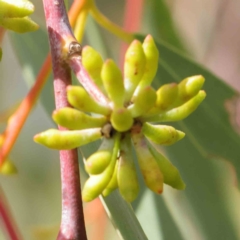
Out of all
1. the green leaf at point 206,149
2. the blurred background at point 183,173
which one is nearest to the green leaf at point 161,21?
the blurred background at point 183,173

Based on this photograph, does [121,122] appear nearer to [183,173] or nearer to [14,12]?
[14,12]

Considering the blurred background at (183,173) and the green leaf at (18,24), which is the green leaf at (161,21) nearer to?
the blurred background at (183,173)

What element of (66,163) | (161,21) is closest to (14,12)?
(66,163)

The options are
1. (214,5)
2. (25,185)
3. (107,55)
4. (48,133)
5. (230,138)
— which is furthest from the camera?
(25,185)

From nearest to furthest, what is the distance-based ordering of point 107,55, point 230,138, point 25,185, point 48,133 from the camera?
point 48,133 < point 230,138 < point 107,55 < point 25,185

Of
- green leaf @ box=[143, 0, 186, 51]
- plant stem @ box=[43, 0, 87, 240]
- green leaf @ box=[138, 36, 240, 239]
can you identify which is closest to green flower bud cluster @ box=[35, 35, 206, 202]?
plant stem @ box=[43, 0, 87, 240]

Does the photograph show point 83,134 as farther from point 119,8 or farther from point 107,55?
point 119,8

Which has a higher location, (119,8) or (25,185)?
(119,8)

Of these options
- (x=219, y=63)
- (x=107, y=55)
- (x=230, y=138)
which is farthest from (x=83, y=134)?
(x=219, y=63)
